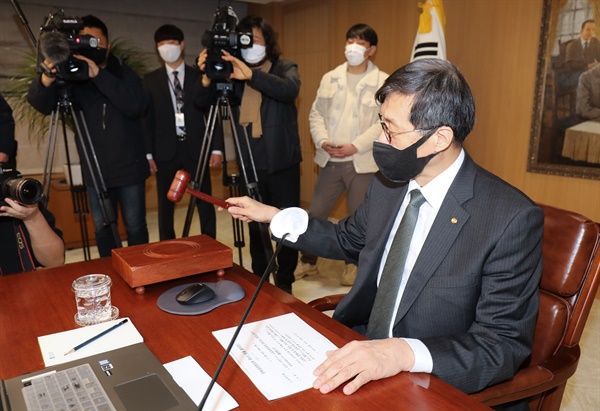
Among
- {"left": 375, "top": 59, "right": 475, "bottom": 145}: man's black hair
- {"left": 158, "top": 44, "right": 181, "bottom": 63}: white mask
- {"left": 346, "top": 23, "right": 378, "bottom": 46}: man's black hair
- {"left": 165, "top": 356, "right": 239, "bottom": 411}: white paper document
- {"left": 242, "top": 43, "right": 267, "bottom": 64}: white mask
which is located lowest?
{"left": 165, "top": 356, "right": 239, "bottom": 411}: white paper document

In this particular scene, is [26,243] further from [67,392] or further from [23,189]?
[67,392]

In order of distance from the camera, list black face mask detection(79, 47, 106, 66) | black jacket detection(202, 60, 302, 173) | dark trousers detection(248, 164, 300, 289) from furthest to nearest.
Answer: dark trousers detection(248, 164, 300, 289) → black jacket detection(202, 60, 302, 173) → black face mask detection(79, 47, 106, 66)

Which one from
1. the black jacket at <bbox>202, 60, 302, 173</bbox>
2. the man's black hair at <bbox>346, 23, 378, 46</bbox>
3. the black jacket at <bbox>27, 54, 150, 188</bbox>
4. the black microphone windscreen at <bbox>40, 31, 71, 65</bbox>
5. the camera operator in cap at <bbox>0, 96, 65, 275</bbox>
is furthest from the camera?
the man's black hair at <bbox>346, 23, 378, 46</bbox>

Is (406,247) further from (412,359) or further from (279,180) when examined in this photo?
(279,180)

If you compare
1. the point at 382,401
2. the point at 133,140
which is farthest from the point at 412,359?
the point at 133,140

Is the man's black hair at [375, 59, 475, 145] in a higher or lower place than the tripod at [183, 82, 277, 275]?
higher

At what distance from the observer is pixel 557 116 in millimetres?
3105

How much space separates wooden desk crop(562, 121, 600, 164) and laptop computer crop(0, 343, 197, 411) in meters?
3.04

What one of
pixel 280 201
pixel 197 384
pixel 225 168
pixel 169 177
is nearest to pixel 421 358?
pixel 197 384

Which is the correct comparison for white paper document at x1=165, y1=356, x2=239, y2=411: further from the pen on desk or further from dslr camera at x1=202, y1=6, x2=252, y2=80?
dslr camera at x1=202, y1=6, x2=252, y2=80

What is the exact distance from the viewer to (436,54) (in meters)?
3.25

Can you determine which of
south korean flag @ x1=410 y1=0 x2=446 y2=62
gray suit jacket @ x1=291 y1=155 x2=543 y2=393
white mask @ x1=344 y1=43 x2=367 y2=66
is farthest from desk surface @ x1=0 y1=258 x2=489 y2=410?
south korean flag @ x1=410 y1=0 x2=446 y2=62

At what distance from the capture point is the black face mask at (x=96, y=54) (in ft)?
7.69

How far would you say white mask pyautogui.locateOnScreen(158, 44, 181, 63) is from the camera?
296 centimetres
